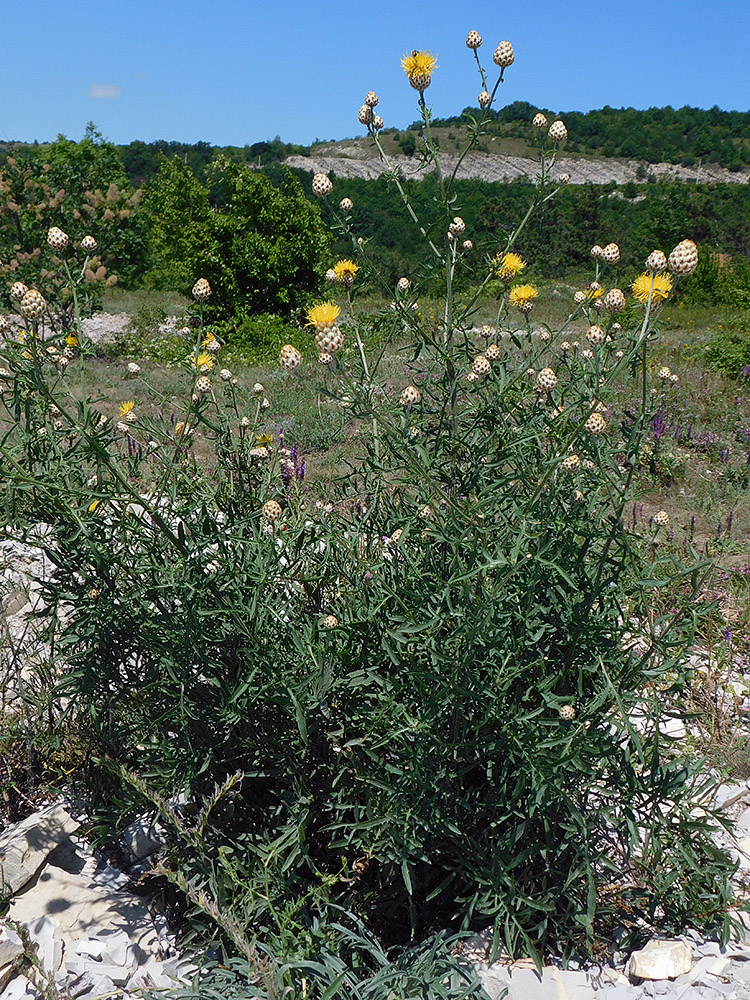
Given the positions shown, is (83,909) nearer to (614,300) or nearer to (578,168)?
(614,300)

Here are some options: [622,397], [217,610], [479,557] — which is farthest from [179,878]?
[622,397]

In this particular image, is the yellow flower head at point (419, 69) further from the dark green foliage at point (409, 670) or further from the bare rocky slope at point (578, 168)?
the bare rocky slope at point (578, 168)

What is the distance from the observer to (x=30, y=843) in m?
2.23

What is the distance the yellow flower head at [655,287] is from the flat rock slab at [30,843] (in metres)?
2.09

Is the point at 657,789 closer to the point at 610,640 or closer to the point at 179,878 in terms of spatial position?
the point at 610,640

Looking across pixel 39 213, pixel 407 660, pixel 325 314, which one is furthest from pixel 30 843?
pixel 39 213

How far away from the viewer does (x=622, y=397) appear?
21.0 ft

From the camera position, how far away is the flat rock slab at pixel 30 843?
2139 millimetres

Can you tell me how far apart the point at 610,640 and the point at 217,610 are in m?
0.87

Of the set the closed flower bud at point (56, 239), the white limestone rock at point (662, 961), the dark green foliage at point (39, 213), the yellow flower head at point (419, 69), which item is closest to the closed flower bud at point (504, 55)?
the yellow flower head at point (419, 69)

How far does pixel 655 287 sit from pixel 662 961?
147 centimetres

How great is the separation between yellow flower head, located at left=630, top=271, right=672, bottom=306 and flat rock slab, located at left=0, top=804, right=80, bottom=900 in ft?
6.86

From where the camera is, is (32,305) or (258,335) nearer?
(32,305)

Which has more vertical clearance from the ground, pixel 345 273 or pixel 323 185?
pixel 323 185
